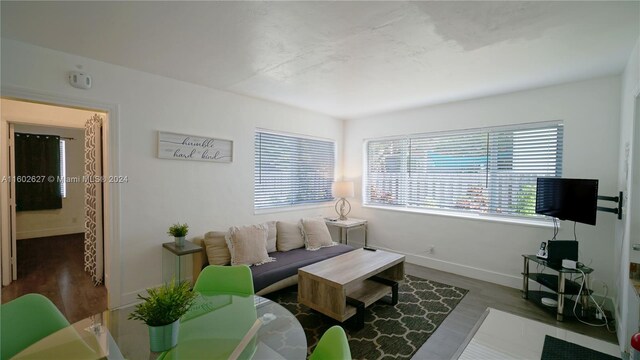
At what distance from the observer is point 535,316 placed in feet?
9.66

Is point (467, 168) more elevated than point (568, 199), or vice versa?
point (467, 168)

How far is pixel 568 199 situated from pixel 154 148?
4.40m

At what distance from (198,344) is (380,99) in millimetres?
3551

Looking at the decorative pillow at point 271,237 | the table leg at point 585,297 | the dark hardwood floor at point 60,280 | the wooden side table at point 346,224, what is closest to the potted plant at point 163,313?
the dark hardwood floor at point 60,280

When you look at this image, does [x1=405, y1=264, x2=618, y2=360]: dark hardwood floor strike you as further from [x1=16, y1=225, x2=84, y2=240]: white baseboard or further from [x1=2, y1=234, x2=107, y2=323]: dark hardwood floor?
[x1=16, y1=225, x2=84, y2=240]: white baseboard

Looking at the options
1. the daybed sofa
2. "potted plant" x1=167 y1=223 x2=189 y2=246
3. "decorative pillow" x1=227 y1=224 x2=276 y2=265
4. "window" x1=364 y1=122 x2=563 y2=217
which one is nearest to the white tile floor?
"window" x1=364 y1=122 x2=563 y2=217

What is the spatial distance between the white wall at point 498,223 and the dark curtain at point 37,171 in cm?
647

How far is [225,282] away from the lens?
2082 mm

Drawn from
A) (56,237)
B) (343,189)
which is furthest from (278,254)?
(56,237)

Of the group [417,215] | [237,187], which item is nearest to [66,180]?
[237,187]

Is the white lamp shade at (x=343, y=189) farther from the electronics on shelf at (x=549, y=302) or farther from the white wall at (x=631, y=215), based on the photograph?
the white wall at (x=631, y=215)

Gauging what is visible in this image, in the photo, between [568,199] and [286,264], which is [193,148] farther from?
[568,199]

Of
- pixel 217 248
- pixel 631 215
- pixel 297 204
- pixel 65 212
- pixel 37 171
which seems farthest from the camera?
pixel 65 212

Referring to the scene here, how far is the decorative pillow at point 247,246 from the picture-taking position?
3287 mm
